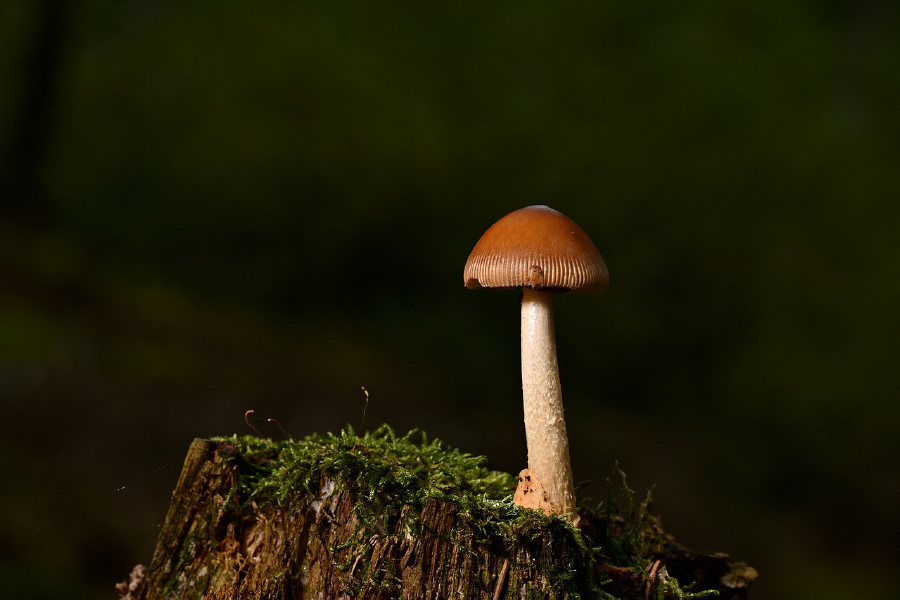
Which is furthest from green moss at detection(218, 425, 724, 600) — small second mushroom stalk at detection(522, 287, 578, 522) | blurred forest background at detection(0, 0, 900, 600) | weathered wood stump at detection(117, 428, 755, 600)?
blurred forest background at detection(0, 0, 900, 600)

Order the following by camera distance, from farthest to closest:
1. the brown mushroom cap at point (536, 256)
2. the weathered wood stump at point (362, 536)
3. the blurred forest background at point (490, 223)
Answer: the blurred forest background at point (490, 223)
the brown mushroom cap at point (536, 256)
the weathered wood stump at point (362, 536)

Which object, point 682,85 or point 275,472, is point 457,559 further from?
point 682,85

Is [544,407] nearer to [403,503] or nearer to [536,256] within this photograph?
[536,256]

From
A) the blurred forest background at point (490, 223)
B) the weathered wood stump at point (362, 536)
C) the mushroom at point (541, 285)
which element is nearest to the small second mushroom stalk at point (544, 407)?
the mushroom at point (541, 285)

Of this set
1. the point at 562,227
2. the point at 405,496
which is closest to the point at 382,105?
the point at 562,227

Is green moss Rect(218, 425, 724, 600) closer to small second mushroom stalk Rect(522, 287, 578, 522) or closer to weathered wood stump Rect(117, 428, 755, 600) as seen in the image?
weathered wood stump Rect(117, 428, 755, 600)

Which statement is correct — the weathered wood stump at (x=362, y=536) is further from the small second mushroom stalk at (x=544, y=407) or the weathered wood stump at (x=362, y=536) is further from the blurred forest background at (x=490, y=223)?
the blurred forest background at (x=490, y=223)

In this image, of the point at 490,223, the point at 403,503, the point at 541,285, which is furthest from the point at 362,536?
the point at 490,223

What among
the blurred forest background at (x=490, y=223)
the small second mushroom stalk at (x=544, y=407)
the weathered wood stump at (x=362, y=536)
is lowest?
the weathered wood stump at (x=362, y=536)
